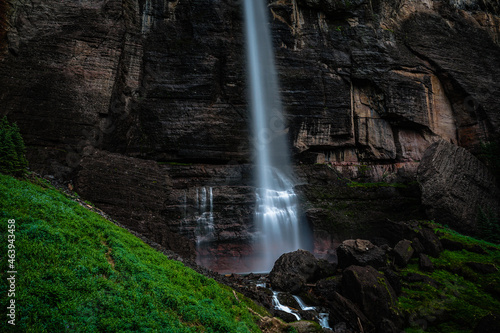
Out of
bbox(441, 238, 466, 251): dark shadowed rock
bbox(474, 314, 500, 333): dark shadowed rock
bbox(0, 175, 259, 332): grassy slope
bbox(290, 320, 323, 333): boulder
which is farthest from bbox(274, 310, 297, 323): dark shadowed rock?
bbox(441, 238, 466, 251): dark shadowed rock

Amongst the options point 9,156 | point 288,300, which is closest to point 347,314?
point 288,300

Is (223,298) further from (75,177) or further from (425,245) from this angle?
(75,177)

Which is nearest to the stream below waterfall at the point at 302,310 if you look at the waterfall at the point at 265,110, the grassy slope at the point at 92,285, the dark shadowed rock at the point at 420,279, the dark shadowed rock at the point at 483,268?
the grassy slope at the point at 92,285

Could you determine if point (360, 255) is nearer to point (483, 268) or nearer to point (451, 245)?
point (483, 268)

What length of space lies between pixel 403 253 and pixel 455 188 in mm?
10130

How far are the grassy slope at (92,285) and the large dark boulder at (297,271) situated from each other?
440cm

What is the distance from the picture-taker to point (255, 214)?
1964cm

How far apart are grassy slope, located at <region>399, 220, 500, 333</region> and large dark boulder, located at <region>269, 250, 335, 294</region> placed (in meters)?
3.67

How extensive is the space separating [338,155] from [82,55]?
81.5ft

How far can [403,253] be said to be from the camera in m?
13.4

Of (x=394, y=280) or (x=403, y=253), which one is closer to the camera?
(x=394, y=280)

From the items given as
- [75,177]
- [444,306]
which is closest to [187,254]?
[75,177]

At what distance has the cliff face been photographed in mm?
19109

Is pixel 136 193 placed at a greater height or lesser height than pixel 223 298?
greater
